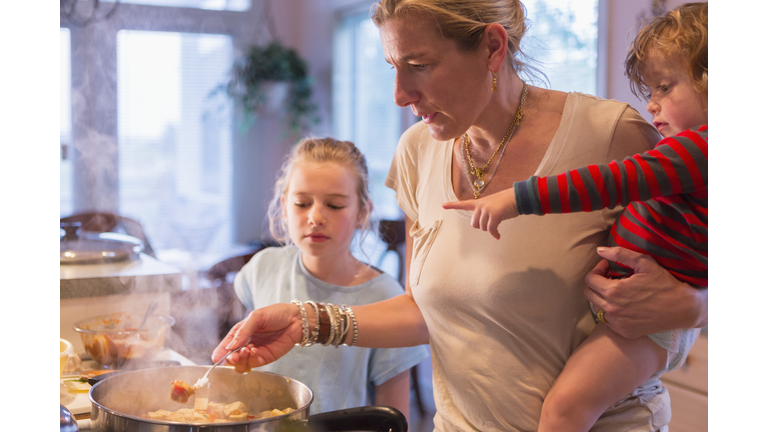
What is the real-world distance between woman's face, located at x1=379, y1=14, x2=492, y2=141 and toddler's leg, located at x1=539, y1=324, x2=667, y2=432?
0.41 meters

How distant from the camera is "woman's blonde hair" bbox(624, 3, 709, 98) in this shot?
93cm

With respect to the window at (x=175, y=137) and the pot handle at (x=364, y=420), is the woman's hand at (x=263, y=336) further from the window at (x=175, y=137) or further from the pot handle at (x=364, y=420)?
the window at (x=175, y=137)

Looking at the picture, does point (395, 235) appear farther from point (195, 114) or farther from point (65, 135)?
point (65, 135)

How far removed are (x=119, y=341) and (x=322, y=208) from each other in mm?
625

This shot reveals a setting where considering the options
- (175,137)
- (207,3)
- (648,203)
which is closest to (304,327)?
(648,203)

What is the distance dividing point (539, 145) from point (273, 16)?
15.0 ft

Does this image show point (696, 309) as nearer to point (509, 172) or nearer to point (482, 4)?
point (509, 172)

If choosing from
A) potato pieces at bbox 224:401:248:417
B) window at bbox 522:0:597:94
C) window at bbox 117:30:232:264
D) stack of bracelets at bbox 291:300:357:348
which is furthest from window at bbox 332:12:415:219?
potato pieces at bbox 224:401:248:417

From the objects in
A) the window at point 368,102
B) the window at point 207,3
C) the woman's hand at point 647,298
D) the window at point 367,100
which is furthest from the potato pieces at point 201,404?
the window at point 207,3

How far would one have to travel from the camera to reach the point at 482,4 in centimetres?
101

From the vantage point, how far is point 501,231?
3.43ft

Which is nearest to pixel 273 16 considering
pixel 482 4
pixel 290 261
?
pixel 290 261

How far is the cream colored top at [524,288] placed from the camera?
3.30ft

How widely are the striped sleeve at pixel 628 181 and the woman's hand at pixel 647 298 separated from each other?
0.12 m
